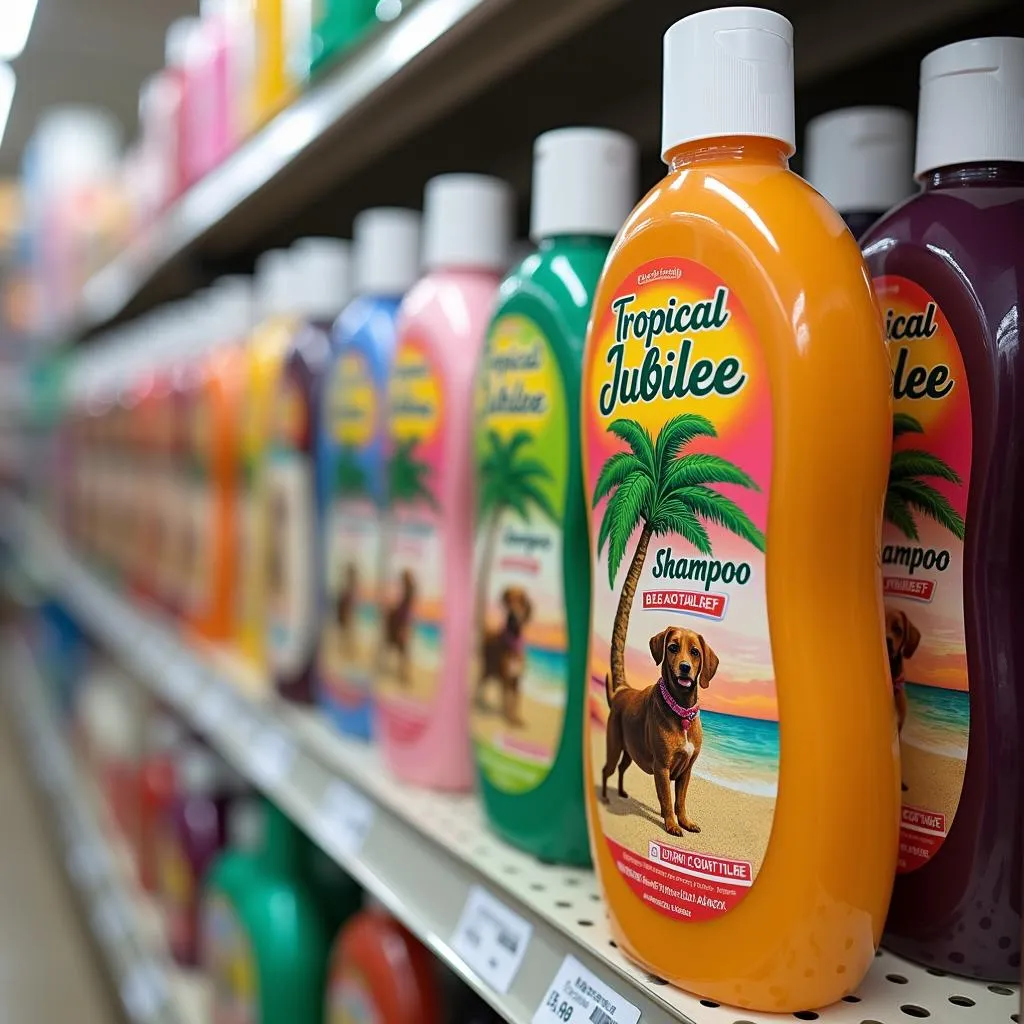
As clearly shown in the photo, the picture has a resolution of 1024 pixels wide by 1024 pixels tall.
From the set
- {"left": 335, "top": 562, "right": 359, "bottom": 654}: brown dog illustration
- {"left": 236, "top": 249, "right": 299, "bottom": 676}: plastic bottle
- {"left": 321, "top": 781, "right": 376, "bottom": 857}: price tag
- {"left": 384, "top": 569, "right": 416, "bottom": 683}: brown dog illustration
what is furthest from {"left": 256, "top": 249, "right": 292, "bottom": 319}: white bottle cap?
{"left": 321, "top": 781, "right": 376, "bottom": 857}: price tag

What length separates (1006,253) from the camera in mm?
515

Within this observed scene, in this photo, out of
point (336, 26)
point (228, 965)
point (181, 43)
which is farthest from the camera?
point (181, 43)

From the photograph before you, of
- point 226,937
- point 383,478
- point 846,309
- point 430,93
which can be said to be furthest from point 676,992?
point 226,937

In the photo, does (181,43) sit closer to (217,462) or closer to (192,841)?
(217,462)

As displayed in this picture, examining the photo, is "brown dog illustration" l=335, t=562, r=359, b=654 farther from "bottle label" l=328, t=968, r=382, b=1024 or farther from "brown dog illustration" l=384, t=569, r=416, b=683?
"bottle label" l=328, t=968, r=382, b=1024

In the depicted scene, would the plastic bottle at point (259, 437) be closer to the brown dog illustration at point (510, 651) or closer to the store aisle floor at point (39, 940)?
the brown dog illustration at point (510, 651)

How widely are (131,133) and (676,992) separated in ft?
16.1

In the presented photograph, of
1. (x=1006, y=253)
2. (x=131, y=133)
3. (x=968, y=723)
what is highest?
(x=131, y=133)

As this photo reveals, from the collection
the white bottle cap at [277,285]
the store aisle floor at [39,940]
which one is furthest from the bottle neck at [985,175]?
the store aisle floor at [39,940]

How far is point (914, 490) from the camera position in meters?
0.56

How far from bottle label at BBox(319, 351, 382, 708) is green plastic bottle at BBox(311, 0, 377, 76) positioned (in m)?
0.26

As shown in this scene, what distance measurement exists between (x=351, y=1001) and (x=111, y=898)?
1130 millimetres

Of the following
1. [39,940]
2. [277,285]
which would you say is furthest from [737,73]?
[39,940]

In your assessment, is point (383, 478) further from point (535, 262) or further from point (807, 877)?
point (807, 877)
